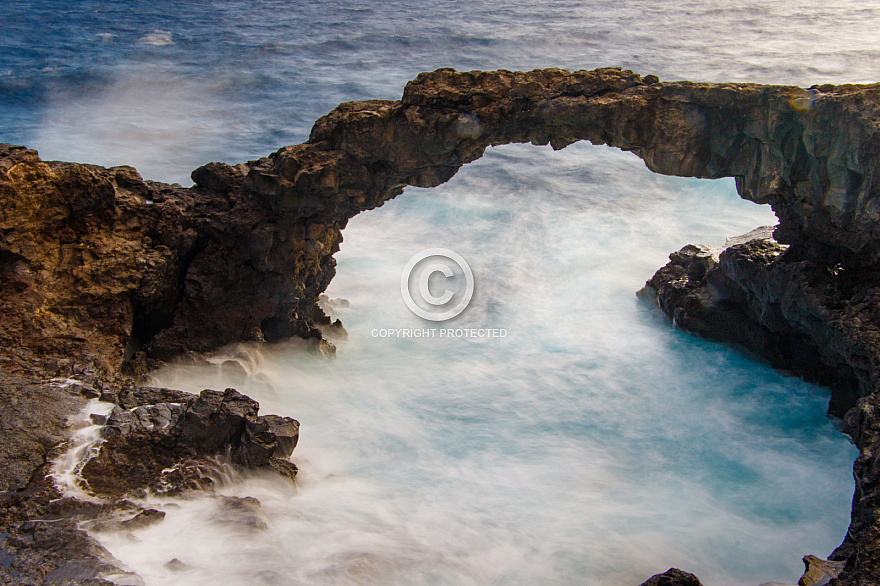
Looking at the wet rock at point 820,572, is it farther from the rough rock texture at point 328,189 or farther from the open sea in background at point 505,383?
the rough rock texture at point 328,189

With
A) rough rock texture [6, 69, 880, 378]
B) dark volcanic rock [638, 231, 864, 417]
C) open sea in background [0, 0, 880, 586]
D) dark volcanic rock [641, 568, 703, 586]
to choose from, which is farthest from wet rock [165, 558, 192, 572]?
dark volcanic rock [638, 231, 864, 417]

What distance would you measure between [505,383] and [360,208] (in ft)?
11.5

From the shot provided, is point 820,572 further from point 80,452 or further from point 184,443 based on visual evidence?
point 80,452

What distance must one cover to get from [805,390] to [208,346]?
8768 millimetres

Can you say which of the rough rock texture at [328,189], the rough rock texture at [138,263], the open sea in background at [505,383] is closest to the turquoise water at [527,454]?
the open sea in background at [505,383]

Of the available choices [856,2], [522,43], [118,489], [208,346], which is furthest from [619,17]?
[118,489]

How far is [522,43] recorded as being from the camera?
2675 cm

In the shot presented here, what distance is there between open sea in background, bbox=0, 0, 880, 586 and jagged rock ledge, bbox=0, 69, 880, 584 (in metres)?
1.00

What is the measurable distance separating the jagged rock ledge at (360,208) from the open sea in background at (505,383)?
100 centimetres

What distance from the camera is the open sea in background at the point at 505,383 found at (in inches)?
266

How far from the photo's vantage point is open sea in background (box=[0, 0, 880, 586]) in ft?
22.2

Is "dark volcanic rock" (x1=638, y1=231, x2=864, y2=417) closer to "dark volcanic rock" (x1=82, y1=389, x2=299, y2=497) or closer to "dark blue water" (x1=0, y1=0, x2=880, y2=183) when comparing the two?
"dark volcanic rock" (x1=82, y1=389, x2=299, y2=497)

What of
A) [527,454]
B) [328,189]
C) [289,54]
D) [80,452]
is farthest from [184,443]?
[289,54]

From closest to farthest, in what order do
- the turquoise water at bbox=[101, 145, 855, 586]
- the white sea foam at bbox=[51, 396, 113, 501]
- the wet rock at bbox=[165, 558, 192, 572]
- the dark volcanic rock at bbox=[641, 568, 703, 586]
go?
the dark volcanic rock at bbox=[641, 568, 703, 586], the wet rock at bbox=[165, 558, 192, 572], the white sea foam at bbox=[51, 396, 113, 501], the turquoise water at bbox=[101, 145, 855, 586]
